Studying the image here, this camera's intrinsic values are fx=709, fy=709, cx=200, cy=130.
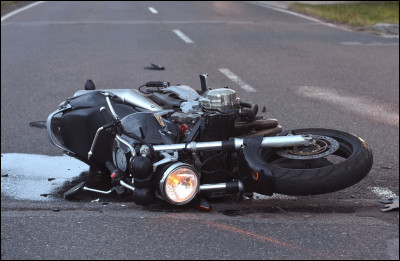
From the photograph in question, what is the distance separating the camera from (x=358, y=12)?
21.8 metres

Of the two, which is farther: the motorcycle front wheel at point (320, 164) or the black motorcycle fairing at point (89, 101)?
the black motorcycle fairing at point (89, 101)

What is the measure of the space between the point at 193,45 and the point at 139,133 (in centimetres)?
968

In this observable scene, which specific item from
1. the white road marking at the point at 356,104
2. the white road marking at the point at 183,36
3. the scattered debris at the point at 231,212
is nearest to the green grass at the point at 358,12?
the white road marking at the point at 183,36

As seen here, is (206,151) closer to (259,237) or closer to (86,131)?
(259,237)

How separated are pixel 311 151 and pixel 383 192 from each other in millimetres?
969

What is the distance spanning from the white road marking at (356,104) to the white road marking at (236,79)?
667 mm

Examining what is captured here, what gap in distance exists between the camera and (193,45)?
1436cm

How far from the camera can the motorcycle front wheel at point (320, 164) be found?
436 cm

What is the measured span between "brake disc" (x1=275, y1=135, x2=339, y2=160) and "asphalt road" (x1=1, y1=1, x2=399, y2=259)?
39 centimetres

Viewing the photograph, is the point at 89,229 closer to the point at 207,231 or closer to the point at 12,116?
the point at 207,231

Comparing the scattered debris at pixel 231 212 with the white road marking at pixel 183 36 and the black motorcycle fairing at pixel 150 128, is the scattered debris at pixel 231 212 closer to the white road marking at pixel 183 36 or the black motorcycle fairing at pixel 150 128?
the black motorcycle fairing at pixel 150 128

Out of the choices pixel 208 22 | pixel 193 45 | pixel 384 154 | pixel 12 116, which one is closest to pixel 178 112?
pixel 384 154

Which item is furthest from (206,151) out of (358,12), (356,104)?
(358,12)

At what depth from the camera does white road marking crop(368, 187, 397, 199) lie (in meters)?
5.24
